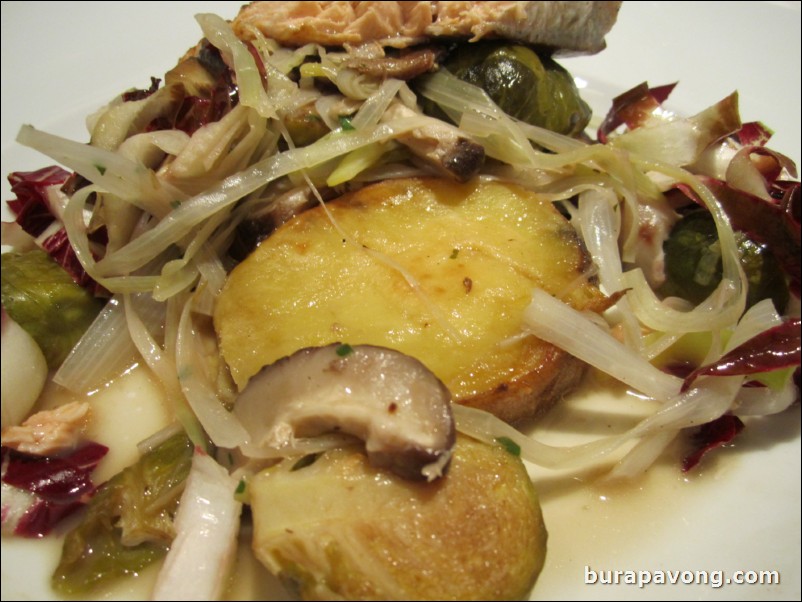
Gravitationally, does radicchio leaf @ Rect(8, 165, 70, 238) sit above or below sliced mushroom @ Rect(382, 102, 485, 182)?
above

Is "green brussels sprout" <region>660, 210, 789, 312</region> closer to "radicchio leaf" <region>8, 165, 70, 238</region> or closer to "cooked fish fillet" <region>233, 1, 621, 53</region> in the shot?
"cooked fish fillet" <region>233, 1, 621, 53</region>

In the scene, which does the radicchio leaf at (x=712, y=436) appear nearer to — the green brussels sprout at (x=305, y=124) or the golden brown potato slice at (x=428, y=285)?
the golden brown potato slice at (x=428, y=285)

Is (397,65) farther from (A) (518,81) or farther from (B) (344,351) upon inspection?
(B) (344,351)

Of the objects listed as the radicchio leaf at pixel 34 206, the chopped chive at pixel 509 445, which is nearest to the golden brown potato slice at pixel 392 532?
the chopped chive at pixel 509 445

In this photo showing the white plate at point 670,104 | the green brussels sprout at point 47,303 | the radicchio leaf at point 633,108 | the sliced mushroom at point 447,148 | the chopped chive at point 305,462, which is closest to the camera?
the chopped chive at point 305,462

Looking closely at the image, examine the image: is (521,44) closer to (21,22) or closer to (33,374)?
(33,374)

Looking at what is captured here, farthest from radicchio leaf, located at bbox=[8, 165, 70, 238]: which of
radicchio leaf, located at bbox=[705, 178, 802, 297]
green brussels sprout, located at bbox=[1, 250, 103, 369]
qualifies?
radicchio leaf, located at bbox=[705, 178, 802, 297]
